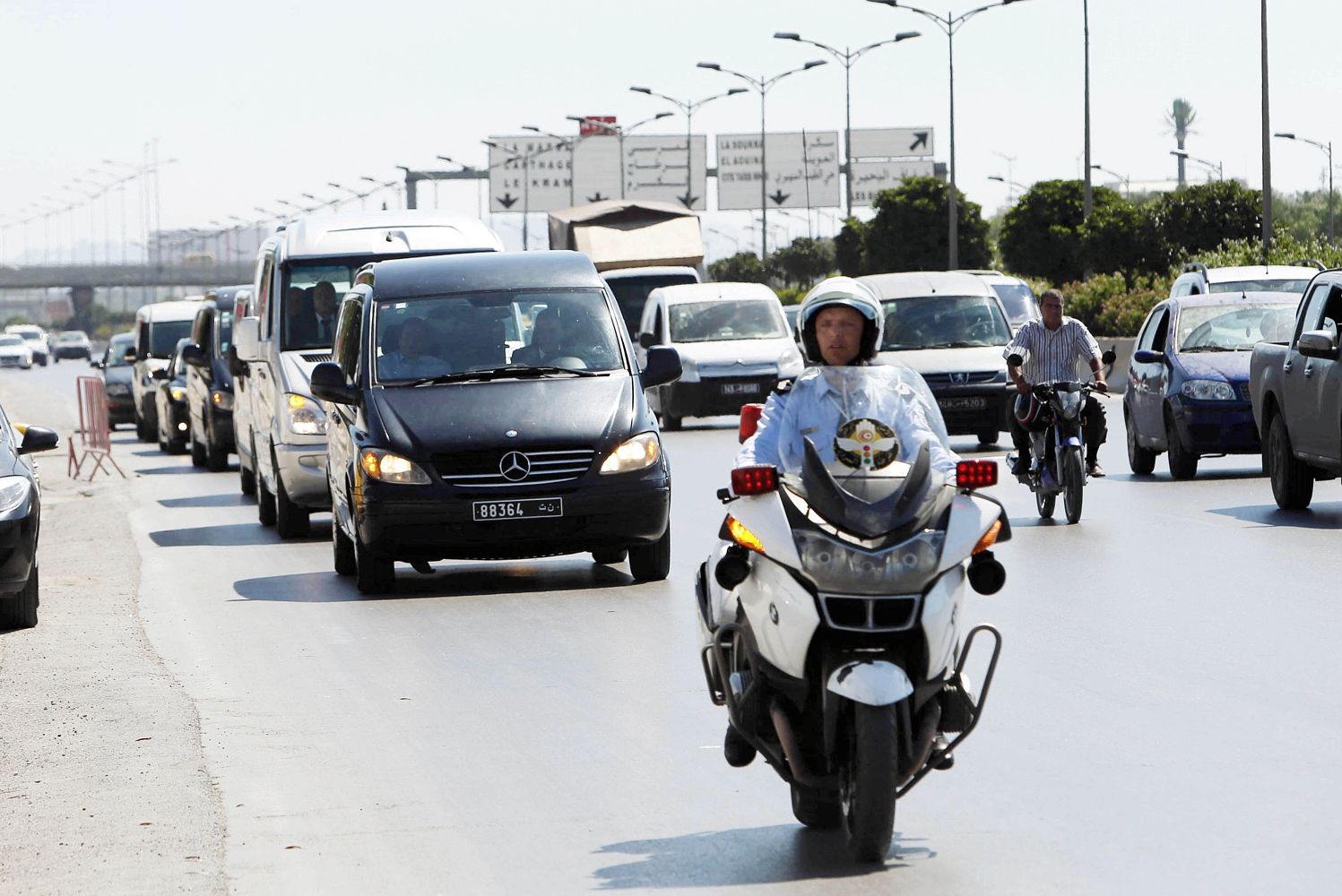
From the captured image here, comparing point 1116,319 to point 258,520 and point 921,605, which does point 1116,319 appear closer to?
point 258,520

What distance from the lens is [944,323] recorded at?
28391mm

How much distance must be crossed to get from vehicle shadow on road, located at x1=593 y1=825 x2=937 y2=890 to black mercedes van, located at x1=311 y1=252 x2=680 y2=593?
21.8 ft

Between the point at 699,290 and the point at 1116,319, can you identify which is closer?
the point at 699,290

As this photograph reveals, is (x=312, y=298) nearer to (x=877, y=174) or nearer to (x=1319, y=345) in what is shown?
(x=1319, y=345)

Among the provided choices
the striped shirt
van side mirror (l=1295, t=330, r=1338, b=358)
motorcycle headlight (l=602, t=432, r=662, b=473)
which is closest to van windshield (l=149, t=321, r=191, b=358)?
the striped shirt

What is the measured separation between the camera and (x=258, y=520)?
20.1 meters

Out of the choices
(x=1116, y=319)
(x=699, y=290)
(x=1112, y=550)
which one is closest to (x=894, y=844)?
(x=1112, y=550)

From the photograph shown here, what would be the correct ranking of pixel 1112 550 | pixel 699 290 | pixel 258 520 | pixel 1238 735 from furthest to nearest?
pixel 699 290 → pixel 258 520 → pixel 1112 550 → pixel 1238 735

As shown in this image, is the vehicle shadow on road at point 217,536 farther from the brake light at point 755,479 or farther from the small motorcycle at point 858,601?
the brake light at point 755,479

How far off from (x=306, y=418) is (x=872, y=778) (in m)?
11.9

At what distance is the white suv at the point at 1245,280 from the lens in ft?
84.1

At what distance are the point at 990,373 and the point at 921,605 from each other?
21031 millimetres

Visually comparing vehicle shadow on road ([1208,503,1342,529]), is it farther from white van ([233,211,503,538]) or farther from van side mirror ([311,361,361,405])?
→ van side mirror ([311,361,361,405])

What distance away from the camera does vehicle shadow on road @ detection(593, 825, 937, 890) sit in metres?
6.35
